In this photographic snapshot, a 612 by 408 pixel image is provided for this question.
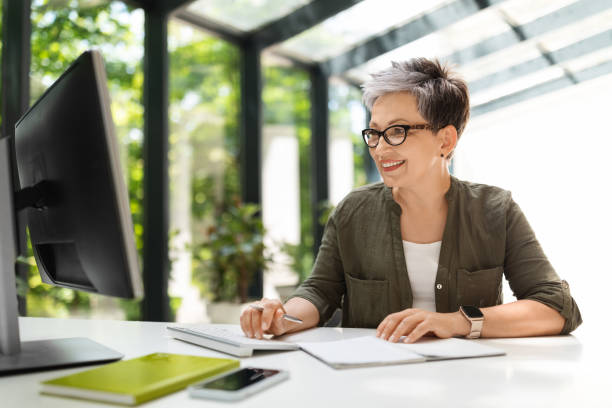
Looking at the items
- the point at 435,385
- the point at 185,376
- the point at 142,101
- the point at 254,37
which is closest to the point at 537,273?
the point at 435,385

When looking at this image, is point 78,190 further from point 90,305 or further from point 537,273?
point 90,305

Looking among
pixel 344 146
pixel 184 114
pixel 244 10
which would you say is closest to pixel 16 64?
pixel 184 114

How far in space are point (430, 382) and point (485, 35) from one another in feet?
12.3

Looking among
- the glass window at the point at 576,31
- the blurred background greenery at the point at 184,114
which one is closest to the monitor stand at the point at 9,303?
the blurred background greenery at the point at 184,114

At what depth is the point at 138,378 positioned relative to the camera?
0.80 m

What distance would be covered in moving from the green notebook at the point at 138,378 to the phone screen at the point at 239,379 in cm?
5

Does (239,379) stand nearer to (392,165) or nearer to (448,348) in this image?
(448,348)

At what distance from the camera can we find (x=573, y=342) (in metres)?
1.18

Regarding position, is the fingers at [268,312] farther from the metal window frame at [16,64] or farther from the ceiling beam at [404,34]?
the ceiling beam at [404,34]

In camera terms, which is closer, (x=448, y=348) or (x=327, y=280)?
(x=448, y=348)

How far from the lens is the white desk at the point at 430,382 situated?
73 cm

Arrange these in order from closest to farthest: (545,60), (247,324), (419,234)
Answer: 1. (247,324)
2. (419,234)
3. (545,60)

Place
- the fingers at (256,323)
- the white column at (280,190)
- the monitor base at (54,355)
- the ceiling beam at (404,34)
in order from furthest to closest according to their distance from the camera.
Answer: the white column at (280,190), the ceiling beam at (404,34), the fingers at (256,323), the monitor base at (54,355)

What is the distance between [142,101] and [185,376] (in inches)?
122
